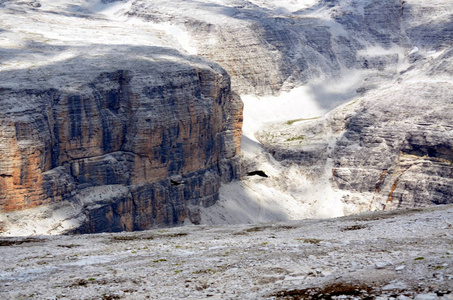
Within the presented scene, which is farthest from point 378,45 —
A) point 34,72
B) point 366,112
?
point 34,72

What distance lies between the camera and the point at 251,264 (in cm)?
2680

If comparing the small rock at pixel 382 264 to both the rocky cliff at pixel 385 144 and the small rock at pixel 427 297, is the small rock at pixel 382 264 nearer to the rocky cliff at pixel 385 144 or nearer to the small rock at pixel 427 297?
the small rock at pixel 427 297

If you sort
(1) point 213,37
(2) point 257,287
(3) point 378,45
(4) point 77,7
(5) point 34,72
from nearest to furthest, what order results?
(2) point 257,287
(5) point 34,72
(1) point 213,37
(3) point 378,45
(4) point 77,7

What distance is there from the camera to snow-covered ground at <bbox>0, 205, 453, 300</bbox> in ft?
73.9

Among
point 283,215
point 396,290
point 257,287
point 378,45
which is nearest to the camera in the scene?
point 396,290

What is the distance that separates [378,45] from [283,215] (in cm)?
7338

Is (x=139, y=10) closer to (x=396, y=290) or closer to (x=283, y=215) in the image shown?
(x=283, y=215)

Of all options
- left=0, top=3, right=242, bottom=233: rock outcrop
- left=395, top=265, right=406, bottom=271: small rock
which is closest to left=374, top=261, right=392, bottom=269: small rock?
left=395, top=265, right=406, bottom=271: small rock

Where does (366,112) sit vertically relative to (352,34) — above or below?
below

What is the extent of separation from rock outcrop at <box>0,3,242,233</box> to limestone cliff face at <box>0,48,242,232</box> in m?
0.15

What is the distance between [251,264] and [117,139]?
69403 millimetres

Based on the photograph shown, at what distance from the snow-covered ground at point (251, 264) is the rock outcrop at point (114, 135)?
4574 centimetres

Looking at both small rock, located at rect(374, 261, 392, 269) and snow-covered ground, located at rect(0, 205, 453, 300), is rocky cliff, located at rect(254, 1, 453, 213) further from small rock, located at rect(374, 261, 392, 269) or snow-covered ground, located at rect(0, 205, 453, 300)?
small rock, located at rect(374, 261, 392, 269)

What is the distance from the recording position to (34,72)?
8994 centimetres
